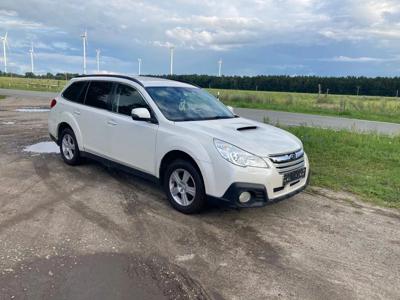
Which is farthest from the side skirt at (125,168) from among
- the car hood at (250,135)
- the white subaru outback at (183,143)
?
the car hood at (250,135)

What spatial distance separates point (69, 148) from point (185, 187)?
10.7 feet

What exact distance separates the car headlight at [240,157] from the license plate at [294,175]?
0.40 meters

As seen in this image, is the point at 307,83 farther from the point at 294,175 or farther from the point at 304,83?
the point at 294,175

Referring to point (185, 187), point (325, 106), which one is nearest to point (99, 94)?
point (185, 187)

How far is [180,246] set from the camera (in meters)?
4.18

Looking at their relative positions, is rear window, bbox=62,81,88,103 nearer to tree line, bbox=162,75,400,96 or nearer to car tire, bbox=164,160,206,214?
car tire, bbox=164,160,206,214

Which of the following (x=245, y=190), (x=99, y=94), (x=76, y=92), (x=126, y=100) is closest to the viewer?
(x=245, y=190)

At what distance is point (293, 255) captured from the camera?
4.10 m

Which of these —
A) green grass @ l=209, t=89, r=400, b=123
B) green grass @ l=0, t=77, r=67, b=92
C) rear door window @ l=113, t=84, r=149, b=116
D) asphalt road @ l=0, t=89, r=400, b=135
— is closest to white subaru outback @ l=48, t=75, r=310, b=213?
rear door window @ l=113, t=84, r=149, b=116

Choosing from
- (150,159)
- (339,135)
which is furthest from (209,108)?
(339,135)

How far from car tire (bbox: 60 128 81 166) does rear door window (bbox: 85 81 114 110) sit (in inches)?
31.7

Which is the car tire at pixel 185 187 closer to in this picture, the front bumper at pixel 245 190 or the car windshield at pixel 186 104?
the front bumper at pixel 245 190

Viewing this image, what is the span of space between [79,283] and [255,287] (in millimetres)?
1564

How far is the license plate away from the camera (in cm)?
→ 484
